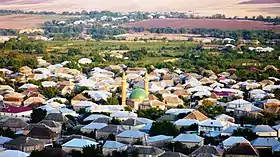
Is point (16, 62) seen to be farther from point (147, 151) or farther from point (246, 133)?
point (147, 151)

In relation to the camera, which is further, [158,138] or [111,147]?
[158,138]

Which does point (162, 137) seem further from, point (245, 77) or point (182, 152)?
point (245, 77)

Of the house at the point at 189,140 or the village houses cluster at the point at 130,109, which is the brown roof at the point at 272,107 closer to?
the village houses cluster at the point at 130,109

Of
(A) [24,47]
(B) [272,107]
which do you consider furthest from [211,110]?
(A) [24,47]

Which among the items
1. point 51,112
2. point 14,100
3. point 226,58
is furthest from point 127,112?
point 226,58

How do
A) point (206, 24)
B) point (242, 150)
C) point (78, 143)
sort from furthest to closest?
1. point (206, 24)
2. point (78, 143)
3. point (242, 150)

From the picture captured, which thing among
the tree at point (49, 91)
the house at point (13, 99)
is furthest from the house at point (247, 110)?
the house at point (13, 99)

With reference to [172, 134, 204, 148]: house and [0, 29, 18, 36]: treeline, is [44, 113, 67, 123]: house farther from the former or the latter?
[0, 29, 18, 36]: treeline
